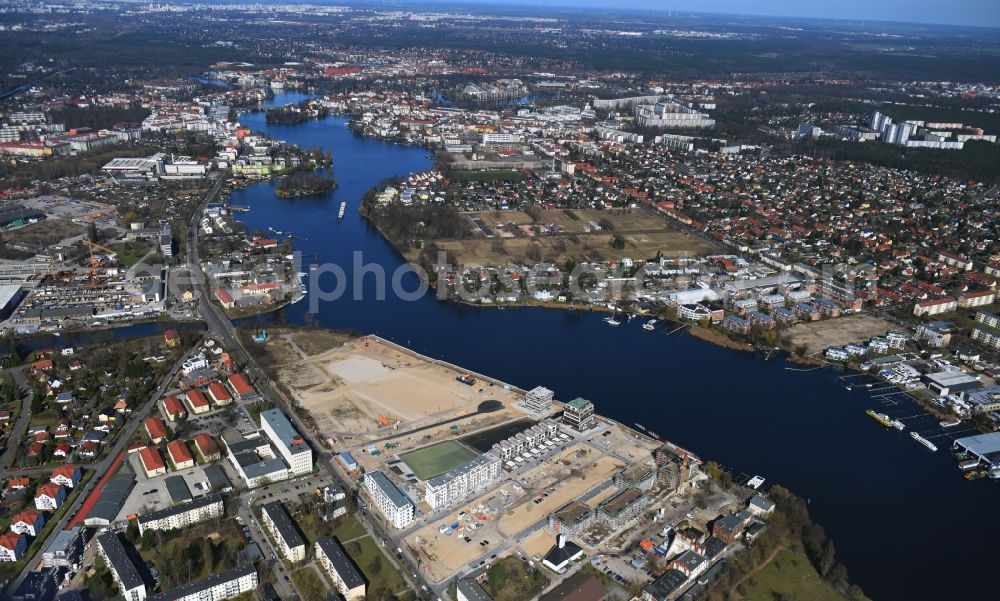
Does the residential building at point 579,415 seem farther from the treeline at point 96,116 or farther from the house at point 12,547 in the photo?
the treeline at point 96,116

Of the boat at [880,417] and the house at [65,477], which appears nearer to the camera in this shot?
the house at [65,477]

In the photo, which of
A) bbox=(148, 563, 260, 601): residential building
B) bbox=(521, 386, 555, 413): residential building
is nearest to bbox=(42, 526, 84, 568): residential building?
bbox=(148, 563, 260, 601): residential building

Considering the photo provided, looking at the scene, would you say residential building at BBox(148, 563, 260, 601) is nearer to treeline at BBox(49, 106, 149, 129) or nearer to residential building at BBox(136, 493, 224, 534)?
residential building at BBox(136, 493, 224, 534)

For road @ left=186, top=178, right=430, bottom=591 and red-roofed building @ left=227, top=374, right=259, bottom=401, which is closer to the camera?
road @ left=186, top=178, right=430, bottom=591

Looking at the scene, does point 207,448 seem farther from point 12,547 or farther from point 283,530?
point 12,547

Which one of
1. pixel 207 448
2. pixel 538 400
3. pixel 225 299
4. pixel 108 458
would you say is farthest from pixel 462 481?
pixel 225 299

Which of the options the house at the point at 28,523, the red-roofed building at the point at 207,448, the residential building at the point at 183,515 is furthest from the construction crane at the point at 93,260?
the residential building at the point at 183,515
